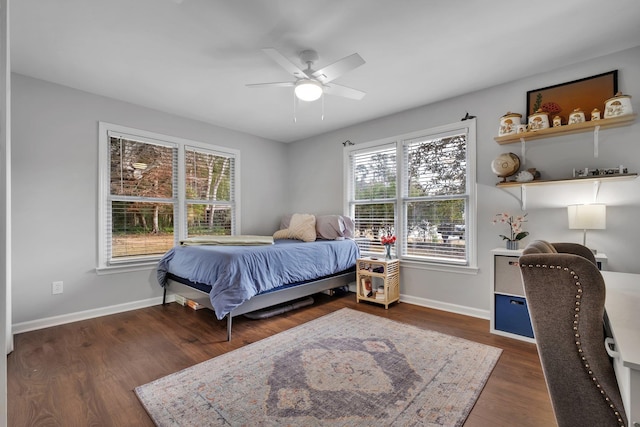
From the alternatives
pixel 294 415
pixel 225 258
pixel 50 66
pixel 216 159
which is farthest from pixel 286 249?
pixel 50 66

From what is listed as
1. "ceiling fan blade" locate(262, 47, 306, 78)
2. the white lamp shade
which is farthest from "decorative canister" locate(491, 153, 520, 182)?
"ceiling fan blade" locate(262, 47, 306, 78)

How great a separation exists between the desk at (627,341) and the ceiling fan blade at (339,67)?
1.91m

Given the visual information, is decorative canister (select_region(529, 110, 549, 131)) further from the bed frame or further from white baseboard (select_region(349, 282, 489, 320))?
the bed frame

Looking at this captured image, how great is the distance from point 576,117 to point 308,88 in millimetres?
2271

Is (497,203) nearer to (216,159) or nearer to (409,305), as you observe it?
(409,305)

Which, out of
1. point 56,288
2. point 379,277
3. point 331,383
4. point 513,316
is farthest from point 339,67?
point 56,288

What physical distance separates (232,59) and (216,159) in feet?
6.65

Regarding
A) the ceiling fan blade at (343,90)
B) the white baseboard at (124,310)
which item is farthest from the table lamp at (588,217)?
the ceiling fan blade at (343,90)

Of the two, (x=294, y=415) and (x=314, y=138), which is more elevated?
(x=314, y=138)

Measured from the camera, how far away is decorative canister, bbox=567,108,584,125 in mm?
2420

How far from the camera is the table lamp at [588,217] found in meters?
2.24

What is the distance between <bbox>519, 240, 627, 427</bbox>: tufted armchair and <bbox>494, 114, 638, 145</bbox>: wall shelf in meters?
2.12

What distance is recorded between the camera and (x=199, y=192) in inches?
161

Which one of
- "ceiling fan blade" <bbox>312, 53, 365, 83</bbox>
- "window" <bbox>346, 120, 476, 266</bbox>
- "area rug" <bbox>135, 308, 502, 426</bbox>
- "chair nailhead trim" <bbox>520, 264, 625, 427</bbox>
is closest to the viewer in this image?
"chair nailhead trim" <bbox>520, 264, 625, 427</bbox>
